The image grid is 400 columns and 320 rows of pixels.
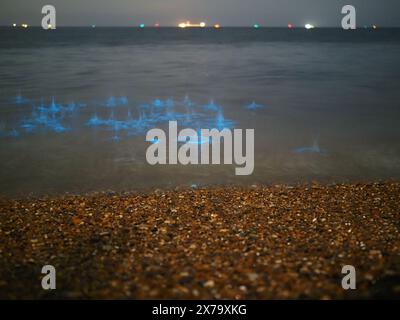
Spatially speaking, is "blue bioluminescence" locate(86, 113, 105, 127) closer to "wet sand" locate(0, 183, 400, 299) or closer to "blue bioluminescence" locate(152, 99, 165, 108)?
"blue bioluminescence" locate(152, 99, 165, 108)

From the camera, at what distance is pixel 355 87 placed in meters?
31.9

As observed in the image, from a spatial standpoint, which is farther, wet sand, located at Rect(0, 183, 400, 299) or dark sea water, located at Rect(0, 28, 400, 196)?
dark sea water, located at Rect(0, 28, 400, 196)

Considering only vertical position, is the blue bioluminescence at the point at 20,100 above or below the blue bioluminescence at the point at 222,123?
above

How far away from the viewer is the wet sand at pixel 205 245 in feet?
17.8

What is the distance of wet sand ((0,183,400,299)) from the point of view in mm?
5414

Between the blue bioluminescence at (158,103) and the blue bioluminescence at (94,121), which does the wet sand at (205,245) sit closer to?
the blue bioluminescence at (94,121)

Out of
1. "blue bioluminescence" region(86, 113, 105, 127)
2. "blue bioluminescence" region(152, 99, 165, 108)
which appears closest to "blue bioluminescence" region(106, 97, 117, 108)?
"blue bioluminescence" region(152, 99, 165, 108)

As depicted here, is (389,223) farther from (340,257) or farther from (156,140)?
(156,140)

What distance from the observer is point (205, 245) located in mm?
6625

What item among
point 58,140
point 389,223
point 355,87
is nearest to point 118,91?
point 58,140

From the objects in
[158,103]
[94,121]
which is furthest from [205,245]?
[158,103]
